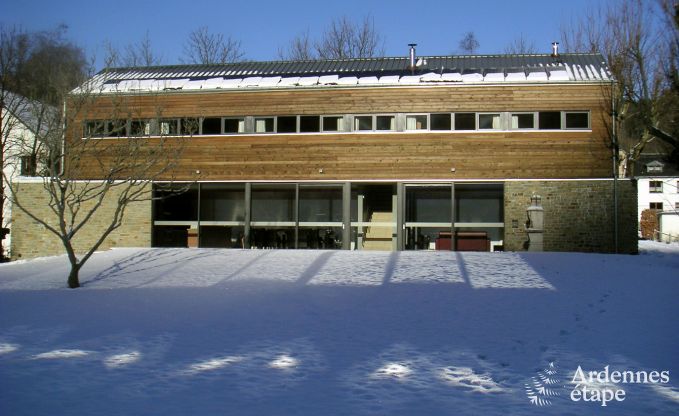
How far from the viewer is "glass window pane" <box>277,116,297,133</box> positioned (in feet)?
66.5

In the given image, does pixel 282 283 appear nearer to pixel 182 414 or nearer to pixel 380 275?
pixel 380 275

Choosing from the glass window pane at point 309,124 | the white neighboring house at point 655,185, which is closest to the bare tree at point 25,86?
the glass window pane at point 309,124

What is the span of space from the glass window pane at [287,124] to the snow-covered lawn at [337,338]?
21.2 ft

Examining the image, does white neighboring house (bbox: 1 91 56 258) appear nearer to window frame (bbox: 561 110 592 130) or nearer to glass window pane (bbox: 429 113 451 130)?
glass window pane (bbox: 429 113 451 130)

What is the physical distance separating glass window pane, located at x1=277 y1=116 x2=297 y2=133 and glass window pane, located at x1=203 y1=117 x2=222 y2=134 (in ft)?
6.45

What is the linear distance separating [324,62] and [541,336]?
1732cm

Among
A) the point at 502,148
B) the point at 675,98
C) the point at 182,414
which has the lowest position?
the point at 182,414

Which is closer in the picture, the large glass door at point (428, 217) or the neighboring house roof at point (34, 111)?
the neighboring house roof at point (34, 111)

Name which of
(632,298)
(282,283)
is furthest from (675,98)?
(282,283)

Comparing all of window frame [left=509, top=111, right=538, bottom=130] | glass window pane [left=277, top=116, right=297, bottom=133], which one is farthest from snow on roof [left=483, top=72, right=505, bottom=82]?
glass window pane [left=277, top=116, right=297, bottom=133]

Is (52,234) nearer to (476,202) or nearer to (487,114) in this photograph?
(476,202)

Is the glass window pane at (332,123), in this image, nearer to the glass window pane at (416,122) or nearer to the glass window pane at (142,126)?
the glass window pane at (416,122)

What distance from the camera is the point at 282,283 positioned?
12.6 meters

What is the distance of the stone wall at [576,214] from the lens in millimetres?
18531
